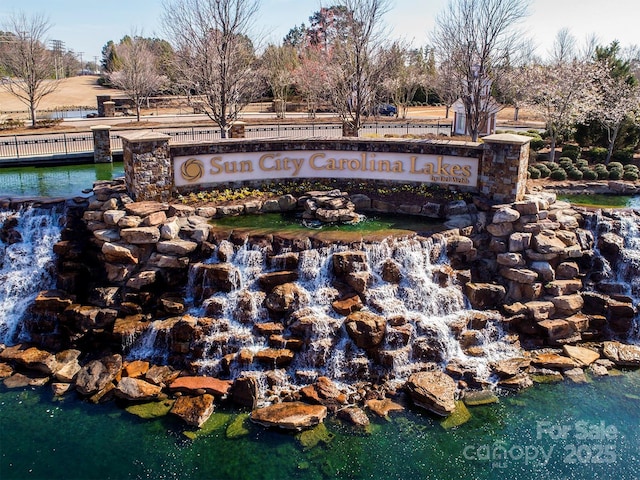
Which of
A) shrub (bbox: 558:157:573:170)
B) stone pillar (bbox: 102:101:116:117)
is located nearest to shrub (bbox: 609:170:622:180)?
shrub (bbox: 558:157:573:170)

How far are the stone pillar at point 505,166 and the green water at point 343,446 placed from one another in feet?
22.8

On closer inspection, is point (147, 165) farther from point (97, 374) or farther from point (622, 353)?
point (622, 353)

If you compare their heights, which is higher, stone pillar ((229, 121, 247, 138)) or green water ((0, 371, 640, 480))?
stone pillar ((229, 121, 247, 138))

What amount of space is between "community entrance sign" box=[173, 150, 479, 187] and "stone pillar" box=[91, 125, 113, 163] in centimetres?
1014

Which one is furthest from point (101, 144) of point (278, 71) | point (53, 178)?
point (278, 71)

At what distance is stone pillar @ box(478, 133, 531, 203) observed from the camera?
55.6ft

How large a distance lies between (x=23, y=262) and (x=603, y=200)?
1949 centimetres

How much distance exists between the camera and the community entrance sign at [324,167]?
1828 cm

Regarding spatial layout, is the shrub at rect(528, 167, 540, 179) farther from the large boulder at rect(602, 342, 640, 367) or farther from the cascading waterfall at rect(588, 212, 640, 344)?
the large boulder at rect(602, 342, 640, 367)

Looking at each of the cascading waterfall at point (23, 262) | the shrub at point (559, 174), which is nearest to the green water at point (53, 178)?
the cascading waterfall at point (23, 262)

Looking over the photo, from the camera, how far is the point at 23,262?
52.0ft

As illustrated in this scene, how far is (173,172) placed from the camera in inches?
706

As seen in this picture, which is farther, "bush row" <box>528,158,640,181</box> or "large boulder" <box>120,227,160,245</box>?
"bush row" <box>528,158,640,181</box>

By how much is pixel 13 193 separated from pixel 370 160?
12.8 metres
